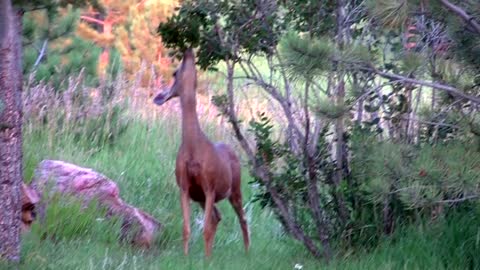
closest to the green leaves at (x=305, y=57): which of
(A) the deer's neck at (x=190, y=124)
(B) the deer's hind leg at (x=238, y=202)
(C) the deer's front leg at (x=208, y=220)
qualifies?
(A) the deer's neck at (x=190, y=124)

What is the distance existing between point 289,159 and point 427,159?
6.38 feet

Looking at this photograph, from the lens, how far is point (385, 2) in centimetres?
560

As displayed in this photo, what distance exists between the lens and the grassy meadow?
24.5 feet

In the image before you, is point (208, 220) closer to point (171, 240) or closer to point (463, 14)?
point (171, 240)

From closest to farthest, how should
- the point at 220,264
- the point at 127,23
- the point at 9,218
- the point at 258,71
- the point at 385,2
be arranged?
the point at 385,2 < the point at 9,218 < the point at 220,264 < the point at 258,71 < the point at 127,23

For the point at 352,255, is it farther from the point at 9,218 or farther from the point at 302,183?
the point at 9,218

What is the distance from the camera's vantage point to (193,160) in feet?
26.2

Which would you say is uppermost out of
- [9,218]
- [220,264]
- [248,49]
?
[248,49]

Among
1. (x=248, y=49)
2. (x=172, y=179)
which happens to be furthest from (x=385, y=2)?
(x=172, y=179)

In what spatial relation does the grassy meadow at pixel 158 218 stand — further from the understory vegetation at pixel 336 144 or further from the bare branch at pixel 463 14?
the bare branch at pixel 463 14

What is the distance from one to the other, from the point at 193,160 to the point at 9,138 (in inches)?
65.2

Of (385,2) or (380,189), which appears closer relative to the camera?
(385,2)

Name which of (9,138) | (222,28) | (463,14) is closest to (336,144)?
(222,28)

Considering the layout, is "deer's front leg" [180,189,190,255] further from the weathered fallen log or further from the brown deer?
the weathered fallen log
